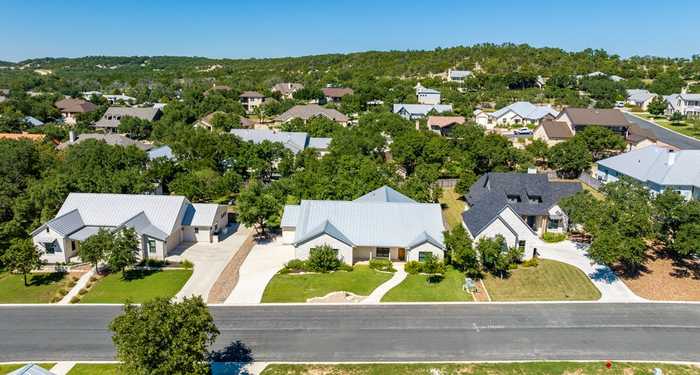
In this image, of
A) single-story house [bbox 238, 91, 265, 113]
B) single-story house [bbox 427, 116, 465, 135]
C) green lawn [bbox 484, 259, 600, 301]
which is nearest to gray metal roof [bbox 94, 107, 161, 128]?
single-story house [bbox 238, 91, 265, 113]

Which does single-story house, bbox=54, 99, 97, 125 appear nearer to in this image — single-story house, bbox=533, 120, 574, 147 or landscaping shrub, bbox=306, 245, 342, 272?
landscaping shrub, bbox=306, 245, 342, 272

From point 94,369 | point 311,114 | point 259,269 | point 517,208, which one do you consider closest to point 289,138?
point 311,114

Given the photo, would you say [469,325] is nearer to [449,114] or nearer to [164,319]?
[164,319]

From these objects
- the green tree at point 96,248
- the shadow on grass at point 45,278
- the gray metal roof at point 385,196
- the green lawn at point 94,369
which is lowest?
the green lawn at point 94,369

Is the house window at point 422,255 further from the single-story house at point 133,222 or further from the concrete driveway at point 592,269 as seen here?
the single-story house at point 133,222

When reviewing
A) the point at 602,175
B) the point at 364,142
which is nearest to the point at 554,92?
the point at 602,175

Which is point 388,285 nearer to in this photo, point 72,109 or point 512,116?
point 512,116

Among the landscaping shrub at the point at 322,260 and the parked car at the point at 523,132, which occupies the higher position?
the parked car at the point at 523,132

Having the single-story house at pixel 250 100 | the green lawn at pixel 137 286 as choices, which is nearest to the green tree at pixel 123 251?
the green lawn at pixel 137 286
